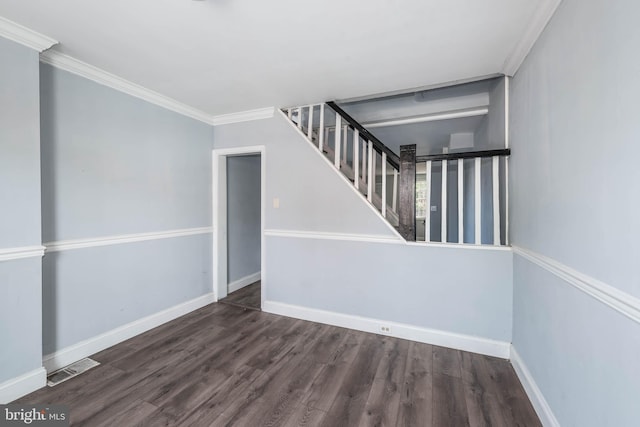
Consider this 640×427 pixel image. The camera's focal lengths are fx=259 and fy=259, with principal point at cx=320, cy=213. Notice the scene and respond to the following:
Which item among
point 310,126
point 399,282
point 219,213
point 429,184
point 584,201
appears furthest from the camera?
point 219,213

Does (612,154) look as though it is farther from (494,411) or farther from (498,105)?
(498,105)

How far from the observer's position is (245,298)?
360 centimetres

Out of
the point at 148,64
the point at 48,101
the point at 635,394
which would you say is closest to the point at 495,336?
the point at 635,394

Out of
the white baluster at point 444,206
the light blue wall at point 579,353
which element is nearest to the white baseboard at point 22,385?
the light blue wall at point 579,353

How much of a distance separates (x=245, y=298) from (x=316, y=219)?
1.63 metres

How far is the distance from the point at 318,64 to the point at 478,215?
190cm

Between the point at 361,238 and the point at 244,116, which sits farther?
the point at 244,116

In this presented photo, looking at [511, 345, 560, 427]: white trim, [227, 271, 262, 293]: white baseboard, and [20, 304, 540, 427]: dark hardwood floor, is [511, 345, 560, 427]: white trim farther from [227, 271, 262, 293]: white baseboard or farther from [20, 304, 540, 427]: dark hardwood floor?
[227, 271, 262, 293]: white baseboard

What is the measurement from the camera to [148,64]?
213cm

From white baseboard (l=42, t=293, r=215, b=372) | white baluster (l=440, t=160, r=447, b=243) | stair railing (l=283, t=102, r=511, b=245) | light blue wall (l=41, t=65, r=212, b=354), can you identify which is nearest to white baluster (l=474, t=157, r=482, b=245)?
stair railing (l=283, t=102, r=511, b=245)

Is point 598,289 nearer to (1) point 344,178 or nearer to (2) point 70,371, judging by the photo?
(1) point 344,178

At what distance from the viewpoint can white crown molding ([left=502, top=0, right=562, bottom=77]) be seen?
4.74 ft

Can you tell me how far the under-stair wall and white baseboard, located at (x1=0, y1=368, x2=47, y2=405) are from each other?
75.5 inches

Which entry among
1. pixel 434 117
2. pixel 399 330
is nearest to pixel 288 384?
pixel 399 330
